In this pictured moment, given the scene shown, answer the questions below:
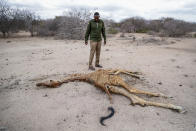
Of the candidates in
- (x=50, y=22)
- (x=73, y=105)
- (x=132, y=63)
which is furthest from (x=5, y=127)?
(x=50, y=22)

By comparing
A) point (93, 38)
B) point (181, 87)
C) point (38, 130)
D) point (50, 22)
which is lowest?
point (38, 130)

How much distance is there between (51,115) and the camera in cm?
302

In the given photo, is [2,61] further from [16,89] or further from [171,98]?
[171,98]

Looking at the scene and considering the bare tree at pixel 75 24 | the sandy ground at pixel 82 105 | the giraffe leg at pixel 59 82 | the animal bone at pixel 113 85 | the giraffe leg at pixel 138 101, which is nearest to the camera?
the sandy ground at pixel 82 105

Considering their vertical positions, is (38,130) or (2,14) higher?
(2,14)

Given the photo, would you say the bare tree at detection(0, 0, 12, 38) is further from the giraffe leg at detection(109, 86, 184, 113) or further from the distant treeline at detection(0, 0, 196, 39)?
the giraffe leg at detection(109, 86, 184, 113)

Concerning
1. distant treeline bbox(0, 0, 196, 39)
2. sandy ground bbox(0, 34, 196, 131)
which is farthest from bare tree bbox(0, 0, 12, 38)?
sandy ground bbox(0, 34, 196, 131)

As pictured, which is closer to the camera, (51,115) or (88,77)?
(51,115)

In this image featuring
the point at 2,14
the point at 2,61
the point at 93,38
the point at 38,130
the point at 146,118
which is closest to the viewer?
the point at 38,130

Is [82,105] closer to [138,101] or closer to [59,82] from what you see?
[59,82]

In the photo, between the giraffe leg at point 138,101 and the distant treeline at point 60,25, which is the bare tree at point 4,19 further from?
the giraffe leg at point 138,101

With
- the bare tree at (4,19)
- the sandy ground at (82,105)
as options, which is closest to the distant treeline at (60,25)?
the bare tree at (4,19)

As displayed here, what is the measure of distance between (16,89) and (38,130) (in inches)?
68.3

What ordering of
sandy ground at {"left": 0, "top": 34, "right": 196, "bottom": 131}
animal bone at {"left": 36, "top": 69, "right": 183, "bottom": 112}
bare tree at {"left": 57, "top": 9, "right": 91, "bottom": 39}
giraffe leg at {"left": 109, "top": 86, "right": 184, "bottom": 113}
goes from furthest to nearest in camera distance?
bare tree at {"left": 57, "top": 9, "right": 91, "bottom": 39}, animal bone at {"left": 36, "top": 69, "right": 183, "bottom": 112}, giraffe leg at {"left": 109, "top": 86, "right": 184, "bottom": 113}, sandy ground at {"left": 0, "top": 34, "right": 196, "bottom": 131}
